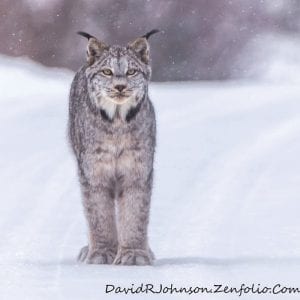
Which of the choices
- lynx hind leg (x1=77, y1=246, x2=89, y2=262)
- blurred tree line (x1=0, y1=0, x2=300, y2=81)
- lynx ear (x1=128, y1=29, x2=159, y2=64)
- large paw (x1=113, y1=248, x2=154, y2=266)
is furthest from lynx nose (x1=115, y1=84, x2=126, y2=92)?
blurred tree line (x1=0, y1=0, x2=300, y2=81)

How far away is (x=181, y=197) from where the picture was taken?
8.42 meters

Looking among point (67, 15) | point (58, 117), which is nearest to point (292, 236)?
point (58, 117)

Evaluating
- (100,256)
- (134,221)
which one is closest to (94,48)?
(134,221)

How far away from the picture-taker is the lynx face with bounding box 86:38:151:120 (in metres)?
6.22

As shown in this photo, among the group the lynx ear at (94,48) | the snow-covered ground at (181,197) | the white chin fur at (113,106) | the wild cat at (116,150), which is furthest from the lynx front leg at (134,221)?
the lynx ear at (94,48)

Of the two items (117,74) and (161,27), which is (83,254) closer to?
(117,74)

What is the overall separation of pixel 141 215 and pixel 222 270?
557 millimetres

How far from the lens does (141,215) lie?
Result: 658 centimetres

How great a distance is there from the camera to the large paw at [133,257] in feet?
21.2

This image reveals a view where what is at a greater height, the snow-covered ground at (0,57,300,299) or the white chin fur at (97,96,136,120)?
the white chin fur at (97,96,136,120)

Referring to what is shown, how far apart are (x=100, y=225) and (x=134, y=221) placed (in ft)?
0.63

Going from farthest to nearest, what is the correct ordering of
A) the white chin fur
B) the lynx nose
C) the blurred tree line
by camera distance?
the blurred tree line < the white chin fur < the lynx nose

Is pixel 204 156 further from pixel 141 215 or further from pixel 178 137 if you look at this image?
pixel 141 215

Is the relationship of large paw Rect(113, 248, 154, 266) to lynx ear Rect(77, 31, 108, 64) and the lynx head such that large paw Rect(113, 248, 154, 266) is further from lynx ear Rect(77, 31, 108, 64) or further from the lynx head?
lynx ear Rect(77, 31, 108, 64)
